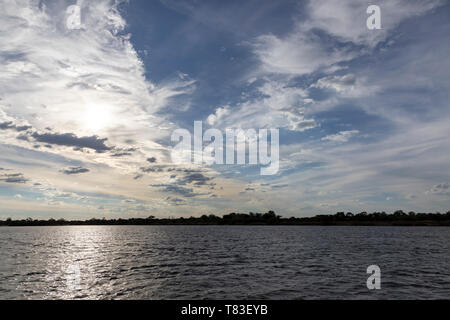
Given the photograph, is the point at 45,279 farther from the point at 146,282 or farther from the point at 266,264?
the point at 266,264

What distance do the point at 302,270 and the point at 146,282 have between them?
70.5 ft

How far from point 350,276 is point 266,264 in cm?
1332

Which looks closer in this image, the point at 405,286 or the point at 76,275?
the point at 405,286
